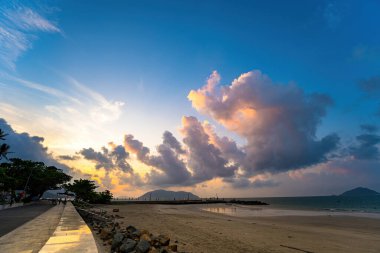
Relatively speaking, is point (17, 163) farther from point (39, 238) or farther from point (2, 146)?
point (39, 238)

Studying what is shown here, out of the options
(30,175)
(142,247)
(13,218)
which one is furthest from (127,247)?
(30,175)

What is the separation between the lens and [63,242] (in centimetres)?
858

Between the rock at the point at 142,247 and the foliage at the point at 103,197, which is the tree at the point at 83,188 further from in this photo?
the rock at the point at 142,247

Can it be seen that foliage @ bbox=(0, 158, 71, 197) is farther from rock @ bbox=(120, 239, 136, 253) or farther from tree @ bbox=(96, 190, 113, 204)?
rock @ bbox=(120, 239, 136, 253)

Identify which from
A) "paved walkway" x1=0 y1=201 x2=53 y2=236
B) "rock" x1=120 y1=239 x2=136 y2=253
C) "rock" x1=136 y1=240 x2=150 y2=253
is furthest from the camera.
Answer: "paved walkway" x1=0 y1=201 x2=53 y2=236

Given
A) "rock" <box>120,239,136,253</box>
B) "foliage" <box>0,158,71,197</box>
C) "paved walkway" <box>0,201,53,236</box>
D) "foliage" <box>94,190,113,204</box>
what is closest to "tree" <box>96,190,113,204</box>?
"foliage" <box>94,190,113,204</box>

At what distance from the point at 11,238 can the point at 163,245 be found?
6735mm

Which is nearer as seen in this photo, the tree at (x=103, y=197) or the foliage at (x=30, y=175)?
the foliage at (x=30, y=175)

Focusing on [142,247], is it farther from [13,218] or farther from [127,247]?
[13,218]

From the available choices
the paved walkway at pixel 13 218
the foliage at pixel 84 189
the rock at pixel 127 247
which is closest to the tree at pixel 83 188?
the foliage at pixel 84 189

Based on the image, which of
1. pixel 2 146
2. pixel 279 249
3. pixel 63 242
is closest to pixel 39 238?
pixel 63 242

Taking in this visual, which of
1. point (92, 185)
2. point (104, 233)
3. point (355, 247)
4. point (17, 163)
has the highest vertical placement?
point (17, 163)

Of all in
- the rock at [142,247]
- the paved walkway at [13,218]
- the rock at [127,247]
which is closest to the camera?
the rock at [142,247]

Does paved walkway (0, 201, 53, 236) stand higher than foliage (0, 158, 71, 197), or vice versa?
foliage (0, 158, 71, 197)
